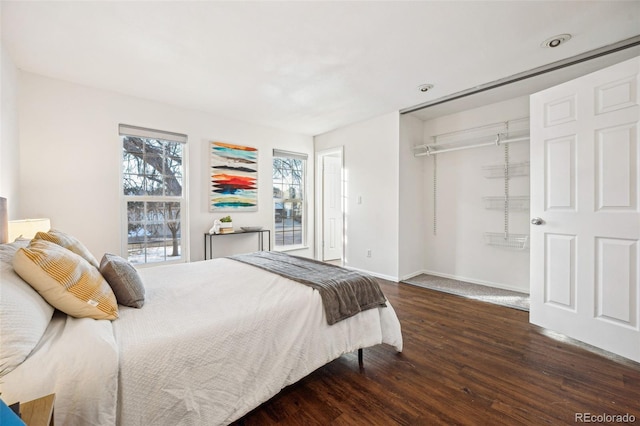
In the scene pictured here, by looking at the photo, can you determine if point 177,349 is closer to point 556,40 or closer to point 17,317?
point 17,317

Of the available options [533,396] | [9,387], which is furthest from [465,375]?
[9,387]

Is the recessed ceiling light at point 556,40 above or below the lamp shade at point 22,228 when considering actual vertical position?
above

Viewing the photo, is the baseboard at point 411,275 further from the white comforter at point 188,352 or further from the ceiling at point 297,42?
the ceiling at point 297,42

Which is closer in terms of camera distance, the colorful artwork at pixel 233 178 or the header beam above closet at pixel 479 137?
the header beam above closet at pixel 479 137

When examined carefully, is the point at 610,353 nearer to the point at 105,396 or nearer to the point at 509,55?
the point at 509,55

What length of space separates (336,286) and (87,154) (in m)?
3.26

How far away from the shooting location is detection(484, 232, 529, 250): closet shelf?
3449 millimetres

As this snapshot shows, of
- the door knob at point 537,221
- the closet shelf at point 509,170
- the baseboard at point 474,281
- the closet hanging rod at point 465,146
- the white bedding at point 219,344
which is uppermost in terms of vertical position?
the closet hanging rod at point 465,146

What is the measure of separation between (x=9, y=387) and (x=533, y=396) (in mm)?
2380

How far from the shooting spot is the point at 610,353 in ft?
6.83

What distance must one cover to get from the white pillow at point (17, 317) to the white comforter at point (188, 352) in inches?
1.6

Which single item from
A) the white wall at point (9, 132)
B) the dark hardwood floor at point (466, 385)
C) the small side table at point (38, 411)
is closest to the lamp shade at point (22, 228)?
the white wall at point (9, 132)
